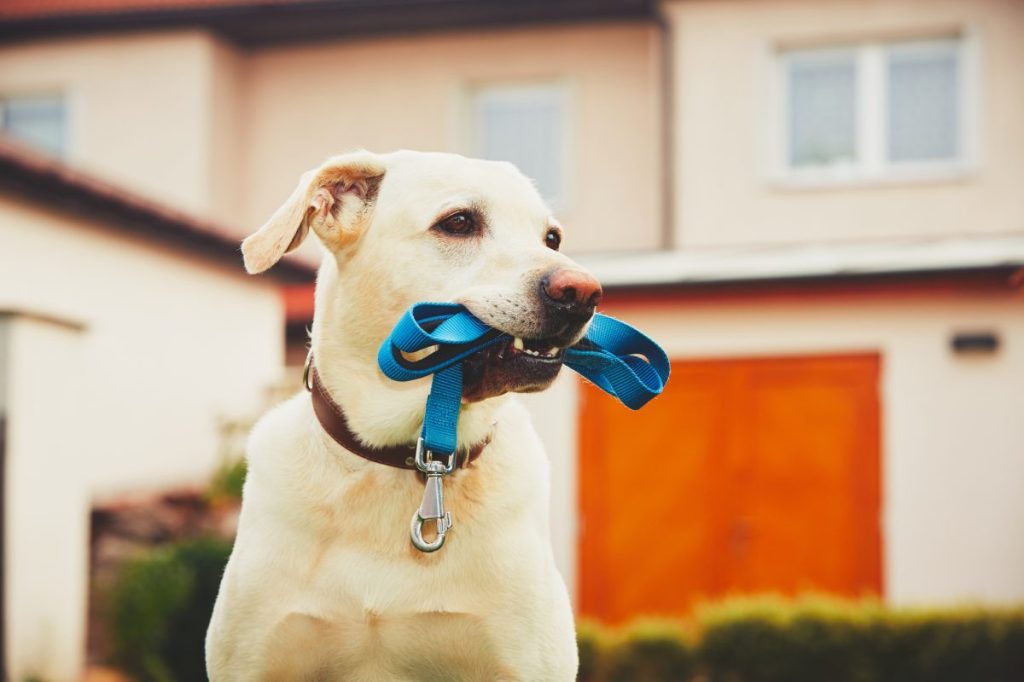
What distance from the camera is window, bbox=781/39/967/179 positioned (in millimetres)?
12750

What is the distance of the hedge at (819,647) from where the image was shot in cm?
789

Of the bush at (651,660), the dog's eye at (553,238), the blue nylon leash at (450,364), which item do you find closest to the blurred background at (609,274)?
the bush at (651,660)

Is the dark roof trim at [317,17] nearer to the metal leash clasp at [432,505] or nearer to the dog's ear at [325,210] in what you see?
the dog's ear at [325,210]

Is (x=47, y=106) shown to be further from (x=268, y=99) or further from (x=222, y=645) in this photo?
(x=222, y=645)

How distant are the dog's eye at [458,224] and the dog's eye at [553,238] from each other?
29cm

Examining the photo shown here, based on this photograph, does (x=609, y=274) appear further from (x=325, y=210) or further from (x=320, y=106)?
(x=325, y=210)

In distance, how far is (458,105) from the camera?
14500 mm

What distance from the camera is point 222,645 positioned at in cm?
307

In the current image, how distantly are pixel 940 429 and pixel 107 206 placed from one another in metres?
6.88

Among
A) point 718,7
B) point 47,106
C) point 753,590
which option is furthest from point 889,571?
point 47,106

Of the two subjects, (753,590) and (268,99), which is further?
(268,99)

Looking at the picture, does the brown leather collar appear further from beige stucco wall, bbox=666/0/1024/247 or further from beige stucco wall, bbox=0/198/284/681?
beige stucco wall, bbox=666/0/1024/247

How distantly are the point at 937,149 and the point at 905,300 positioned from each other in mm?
2745

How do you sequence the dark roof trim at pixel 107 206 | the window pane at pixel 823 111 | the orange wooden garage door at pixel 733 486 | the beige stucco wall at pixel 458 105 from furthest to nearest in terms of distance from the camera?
the beige stucco wall at pixel 458 105 < the window pane at pixel 823 111 < the orange wooden garage door at pixel 733 486 < the dark roof trim at pixel 107 206
